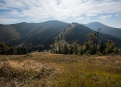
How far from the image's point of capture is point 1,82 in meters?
8.79

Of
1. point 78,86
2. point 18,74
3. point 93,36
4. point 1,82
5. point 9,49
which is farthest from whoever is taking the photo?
point 9,49

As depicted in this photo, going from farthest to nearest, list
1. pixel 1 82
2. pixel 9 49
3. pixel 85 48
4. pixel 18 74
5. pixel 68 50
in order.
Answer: pixel 9 49 < pixel 68 50 < pixel 85 48 < pixel 18 74 < pixel 1 82

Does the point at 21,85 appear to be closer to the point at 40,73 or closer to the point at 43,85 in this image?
the point at 43,85

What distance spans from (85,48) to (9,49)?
67724mm

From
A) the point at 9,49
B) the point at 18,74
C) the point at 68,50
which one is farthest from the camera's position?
the point at 9,49

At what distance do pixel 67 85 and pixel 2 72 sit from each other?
16.0ft

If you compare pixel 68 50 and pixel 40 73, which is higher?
pixel 40 73

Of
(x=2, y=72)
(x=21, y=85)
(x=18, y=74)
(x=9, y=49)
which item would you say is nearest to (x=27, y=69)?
(x=18, y=74)

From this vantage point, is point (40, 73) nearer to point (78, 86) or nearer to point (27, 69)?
point (27, 69)

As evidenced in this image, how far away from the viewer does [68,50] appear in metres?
117

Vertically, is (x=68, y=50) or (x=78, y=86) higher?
(x=78, y=86)

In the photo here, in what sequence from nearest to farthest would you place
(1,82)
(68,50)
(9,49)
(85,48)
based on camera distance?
(1,82) < (85,48) < (68,50) < (9,49)

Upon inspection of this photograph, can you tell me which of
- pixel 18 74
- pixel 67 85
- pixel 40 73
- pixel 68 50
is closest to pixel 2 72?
pixel 18 74

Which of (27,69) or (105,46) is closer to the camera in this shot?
(27,69)
